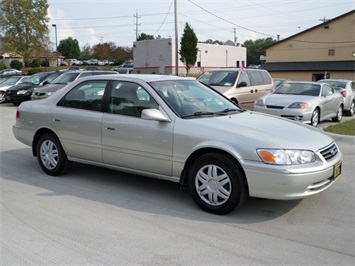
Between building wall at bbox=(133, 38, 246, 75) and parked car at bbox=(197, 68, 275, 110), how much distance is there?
137ft

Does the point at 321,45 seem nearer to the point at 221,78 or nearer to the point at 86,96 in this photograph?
the point at 221,78

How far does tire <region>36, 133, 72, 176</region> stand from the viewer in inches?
240

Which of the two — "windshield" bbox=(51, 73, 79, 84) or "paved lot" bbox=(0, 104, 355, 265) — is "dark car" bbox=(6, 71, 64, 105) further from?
"paved lot" bbox=(0, 104, 355, 265)

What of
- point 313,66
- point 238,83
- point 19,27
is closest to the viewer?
point 238,83

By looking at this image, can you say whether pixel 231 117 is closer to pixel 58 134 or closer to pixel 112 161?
pixel 112 161

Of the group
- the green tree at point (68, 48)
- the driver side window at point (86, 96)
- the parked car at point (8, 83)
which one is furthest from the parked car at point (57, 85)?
the green tree at point (68, 48)

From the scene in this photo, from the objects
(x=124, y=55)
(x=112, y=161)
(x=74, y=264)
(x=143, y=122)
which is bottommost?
(x=74, y=264)

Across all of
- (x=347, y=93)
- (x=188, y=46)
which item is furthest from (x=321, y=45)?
(x=347, y=93)

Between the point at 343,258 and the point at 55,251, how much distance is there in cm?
265

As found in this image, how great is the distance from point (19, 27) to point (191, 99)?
193ft

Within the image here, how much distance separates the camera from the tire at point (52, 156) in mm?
6090

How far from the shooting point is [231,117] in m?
5.09

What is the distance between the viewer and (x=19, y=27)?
57406 millimetres

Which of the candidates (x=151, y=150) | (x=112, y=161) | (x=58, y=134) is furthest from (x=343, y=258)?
(x=58, y=134)
